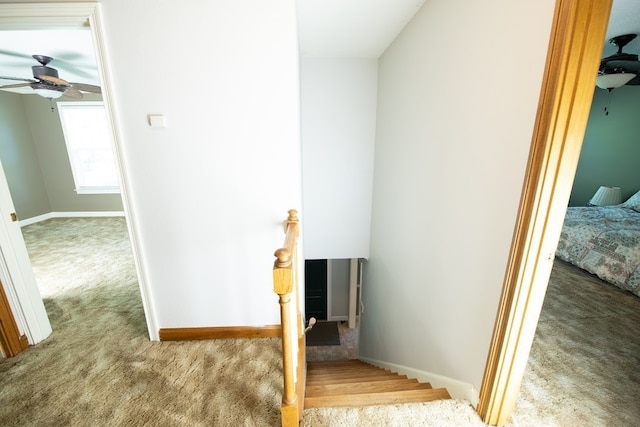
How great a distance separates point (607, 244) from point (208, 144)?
3879 millimetres

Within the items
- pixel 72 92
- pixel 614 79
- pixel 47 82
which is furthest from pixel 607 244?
pixel 72 92

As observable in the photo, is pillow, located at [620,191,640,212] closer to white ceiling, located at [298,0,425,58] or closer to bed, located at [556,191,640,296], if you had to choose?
bed, located at [556,191,640,296]

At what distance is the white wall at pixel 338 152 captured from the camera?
2.89 m

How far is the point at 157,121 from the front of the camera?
1436mm

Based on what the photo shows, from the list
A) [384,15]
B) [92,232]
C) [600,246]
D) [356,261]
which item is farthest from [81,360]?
[600,246]

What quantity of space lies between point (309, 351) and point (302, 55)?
4502mm

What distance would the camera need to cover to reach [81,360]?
5.29 feet

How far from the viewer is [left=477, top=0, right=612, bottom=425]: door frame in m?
0.78

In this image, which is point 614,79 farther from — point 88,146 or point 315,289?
point 88,146

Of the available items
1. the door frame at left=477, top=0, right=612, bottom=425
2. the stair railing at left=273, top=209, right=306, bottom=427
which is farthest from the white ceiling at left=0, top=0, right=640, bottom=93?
the stair railing at left=273, top=209, right=306, bottom=427

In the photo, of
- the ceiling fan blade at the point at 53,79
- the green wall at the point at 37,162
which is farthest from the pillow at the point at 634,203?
the green wall at the point at 37,162

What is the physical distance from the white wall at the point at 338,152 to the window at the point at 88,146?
4155 millimetres

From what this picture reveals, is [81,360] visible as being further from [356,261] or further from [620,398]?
[356,261]

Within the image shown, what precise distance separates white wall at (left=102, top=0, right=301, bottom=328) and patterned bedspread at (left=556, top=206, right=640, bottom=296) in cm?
321
